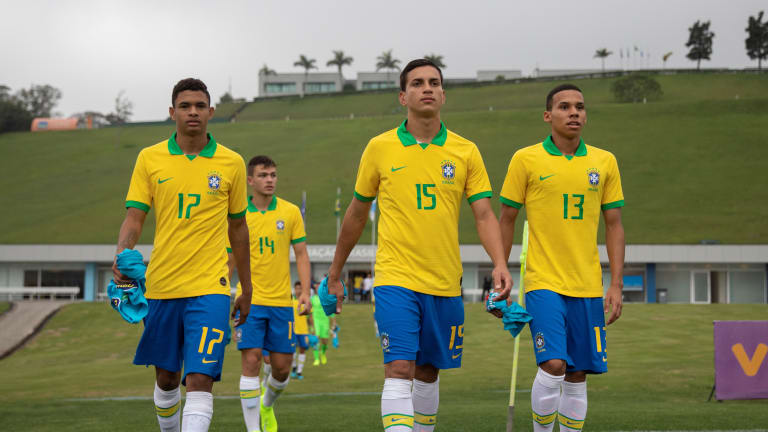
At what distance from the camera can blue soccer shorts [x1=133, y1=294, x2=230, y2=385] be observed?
258 inches

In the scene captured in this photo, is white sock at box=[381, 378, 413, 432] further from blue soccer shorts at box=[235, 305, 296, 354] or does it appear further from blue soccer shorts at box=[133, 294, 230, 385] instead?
blue soccer shorts at box=[235, 305, 296, 354]

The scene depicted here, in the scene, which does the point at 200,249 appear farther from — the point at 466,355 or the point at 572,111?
the point at 466,355

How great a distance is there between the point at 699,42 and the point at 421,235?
5586 inches

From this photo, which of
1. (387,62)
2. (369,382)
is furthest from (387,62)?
(369,382)

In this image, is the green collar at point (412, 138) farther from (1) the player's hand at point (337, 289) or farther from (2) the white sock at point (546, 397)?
(2) the white sock at point (546, 397)

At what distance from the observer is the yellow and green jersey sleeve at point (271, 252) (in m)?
10.5

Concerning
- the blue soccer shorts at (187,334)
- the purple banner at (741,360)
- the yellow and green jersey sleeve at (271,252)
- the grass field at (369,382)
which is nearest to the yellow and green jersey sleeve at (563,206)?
the blue soccer shorts at (187,334)

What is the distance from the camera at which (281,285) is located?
34.5 ft

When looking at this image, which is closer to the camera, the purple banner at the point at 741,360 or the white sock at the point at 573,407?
the white sock at the point at 573,407

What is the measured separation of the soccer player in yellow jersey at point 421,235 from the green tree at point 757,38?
13433cm

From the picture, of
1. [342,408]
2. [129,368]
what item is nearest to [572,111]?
[342,408]

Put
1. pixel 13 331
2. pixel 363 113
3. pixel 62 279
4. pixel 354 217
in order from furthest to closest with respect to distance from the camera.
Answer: pixel 363 113, pixel 62 279, pixel 13 331, pixel 354 217

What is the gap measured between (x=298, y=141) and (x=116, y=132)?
29.7 m

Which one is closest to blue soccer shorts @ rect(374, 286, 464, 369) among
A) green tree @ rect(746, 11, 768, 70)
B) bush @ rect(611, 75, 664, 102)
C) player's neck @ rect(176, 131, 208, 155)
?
player's neck @ rect(176, 131, 208, 155)
